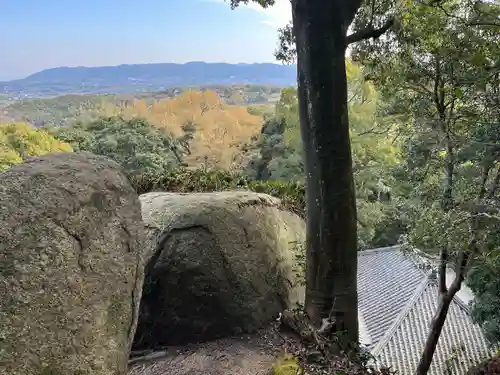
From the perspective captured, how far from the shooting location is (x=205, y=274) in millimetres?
3965

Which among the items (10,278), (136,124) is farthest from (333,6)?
(136,124)

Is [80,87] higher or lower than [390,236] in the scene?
higher

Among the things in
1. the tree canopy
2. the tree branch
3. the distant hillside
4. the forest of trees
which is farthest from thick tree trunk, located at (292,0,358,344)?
the distant hillside

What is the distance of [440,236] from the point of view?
4578 mm

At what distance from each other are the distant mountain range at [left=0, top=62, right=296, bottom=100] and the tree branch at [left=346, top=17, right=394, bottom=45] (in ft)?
13.0

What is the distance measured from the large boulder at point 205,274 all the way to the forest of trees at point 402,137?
51 centimetres

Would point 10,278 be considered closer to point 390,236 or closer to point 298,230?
point 298,230

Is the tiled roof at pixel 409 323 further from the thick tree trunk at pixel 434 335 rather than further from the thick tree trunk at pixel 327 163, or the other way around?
the thick tree trunk at pixel 327 163

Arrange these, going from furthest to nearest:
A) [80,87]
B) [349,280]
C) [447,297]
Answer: [80,87], [447,297], [349,280]

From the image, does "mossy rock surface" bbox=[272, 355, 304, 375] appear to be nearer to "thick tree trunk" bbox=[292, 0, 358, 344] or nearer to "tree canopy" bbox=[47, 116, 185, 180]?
"thick tree trunk" bbox=[292, 0, 358, 344]

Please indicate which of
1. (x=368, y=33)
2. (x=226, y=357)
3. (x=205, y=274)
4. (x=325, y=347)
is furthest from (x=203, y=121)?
(x=325, y=347)

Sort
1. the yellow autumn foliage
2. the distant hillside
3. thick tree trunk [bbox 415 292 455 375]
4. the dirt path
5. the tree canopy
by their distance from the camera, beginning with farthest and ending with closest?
1. the yellow autumn foliage
2. the distant hillside
3. the tree canopy
4. thick tree trunk [bbox 415 292 455 375]
5. the dirt path

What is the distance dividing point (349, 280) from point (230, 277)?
1.05 m

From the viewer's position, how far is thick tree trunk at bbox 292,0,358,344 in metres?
3.63
